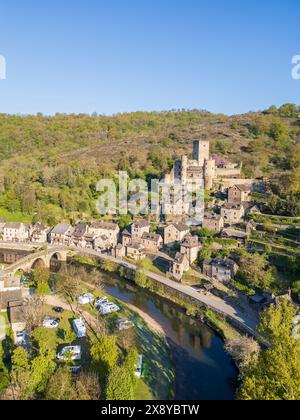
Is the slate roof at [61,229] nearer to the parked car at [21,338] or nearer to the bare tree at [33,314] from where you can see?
the bare tree at [33,314]

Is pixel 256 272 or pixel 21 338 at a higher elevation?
pixel 256 272

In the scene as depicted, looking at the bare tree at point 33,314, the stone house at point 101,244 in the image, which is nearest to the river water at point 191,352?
the bare tree at point 33,314

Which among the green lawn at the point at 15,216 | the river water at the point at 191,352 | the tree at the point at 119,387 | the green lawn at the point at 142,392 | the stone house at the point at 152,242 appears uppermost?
the green lawn at the point at 15,216

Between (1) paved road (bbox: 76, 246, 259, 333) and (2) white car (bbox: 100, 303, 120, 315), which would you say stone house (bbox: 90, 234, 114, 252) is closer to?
(1) paved road (bbox: 76, 246, 259, 333)

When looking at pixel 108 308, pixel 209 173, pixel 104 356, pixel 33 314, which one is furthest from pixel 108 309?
pixel 209 173

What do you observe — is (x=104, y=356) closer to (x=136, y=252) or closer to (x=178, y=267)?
(x=178, y=267)
